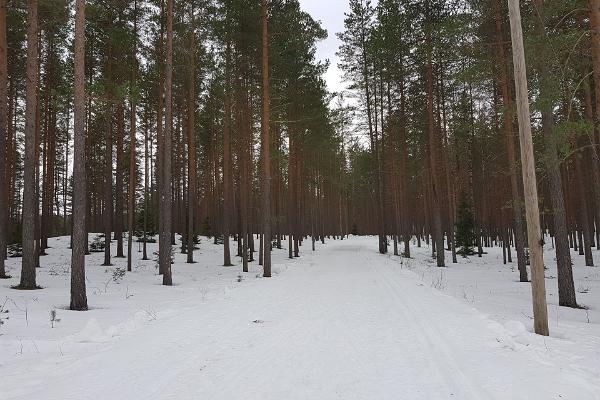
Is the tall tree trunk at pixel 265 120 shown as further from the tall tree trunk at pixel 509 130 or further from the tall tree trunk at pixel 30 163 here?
the tall tree trunk at pixel 509 130

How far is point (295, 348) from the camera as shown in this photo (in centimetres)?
539

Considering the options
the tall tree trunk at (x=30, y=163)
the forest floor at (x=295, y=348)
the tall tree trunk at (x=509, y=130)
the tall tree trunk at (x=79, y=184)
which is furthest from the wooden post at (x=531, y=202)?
the tall tree trunk at (x=30, y=163)

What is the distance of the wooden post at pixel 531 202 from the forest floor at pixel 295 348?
48 centimetres

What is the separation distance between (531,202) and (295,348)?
4806 millimetres

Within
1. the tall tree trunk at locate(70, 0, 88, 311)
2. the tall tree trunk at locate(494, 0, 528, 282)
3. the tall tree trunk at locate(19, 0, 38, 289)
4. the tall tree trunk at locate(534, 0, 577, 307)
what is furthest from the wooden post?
the tall tree trunk at locate(19, 0, 38, 289)

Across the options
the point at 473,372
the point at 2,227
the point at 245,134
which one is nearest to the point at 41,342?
the point at 473,372

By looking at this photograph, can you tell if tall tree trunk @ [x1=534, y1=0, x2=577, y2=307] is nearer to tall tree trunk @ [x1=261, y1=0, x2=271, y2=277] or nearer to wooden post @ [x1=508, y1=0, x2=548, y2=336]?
wooden post @ [x1=508, y1=0, x2=548, y2=336]

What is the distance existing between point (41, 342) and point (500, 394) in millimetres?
6452

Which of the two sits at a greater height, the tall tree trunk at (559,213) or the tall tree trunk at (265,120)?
the tall tree trunk at (265,120)

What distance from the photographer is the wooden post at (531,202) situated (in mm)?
6441

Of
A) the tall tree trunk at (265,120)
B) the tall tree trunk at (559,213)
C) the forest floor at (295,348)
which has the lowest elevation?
the forest floor at (295,348)

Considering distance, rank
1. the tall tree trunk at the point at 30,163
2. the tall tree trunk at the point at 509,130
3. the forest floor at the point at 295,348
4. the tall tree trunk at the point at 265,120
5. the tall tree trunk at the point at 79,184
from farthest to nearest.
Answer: the tall tree trunk at the point at 265,120 → the tall tree trunk at the point at 509,130 → the tall tree trunk at the point at 30,163 → the tall tree trunk at the point at 79,184 → the forest floor at the point at 295,348

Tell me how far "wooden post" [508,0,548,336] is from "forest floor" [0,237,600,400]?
48cm

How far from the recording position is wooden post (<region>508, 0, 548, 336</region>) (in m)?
6.44
